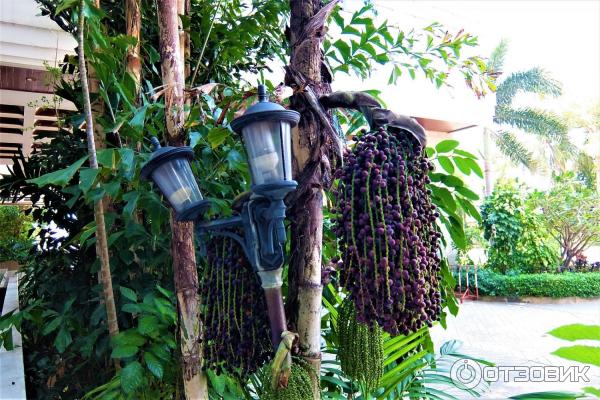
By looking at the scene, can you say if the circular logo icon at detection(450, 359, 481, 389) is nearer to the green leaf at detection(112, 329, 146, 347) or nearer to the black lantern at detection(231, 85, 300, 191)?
the green leaf at detection(112, 329, 146, 347)

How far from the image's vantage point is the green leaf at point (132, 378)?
1.54m

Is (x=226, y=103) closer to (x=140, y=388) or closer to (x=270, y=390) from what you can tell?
(x=270, y=390)

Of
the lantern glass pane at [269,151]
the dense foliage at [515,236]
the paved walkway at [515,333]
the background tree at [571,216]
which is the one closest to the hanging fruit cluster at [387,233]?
the lantern glass pane at [269,151]

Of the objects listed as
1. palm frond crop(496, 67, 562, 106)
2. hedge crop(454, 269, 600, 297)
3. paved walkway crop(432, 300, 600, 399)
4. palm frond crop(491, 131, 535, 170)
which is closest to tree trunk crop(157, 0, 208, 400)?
paved walkway crop(432, 300, 600, 399)

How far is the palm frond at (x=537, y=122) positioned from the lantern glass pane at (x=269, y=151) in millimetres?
17798

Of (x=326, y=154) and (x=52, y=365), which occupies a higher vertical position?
(x=326, y=154)

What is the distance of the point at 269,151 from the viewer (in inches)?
37.2

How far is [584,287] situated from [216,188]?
33.9ft

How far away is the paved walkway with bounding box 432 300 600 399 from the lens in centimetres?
502

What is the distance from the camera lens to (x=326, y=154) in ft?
3.52

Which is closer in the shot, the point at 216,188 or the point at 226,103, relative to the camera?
the point at 226,103

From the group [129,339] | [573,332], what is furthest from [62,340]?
[573,332]

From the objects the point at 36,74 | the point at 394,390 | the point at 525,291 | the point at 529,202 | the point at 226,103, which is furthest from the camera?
the point at 529,202

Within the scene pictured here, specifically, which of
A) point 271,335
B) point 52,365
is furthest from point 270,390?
point 52,365
